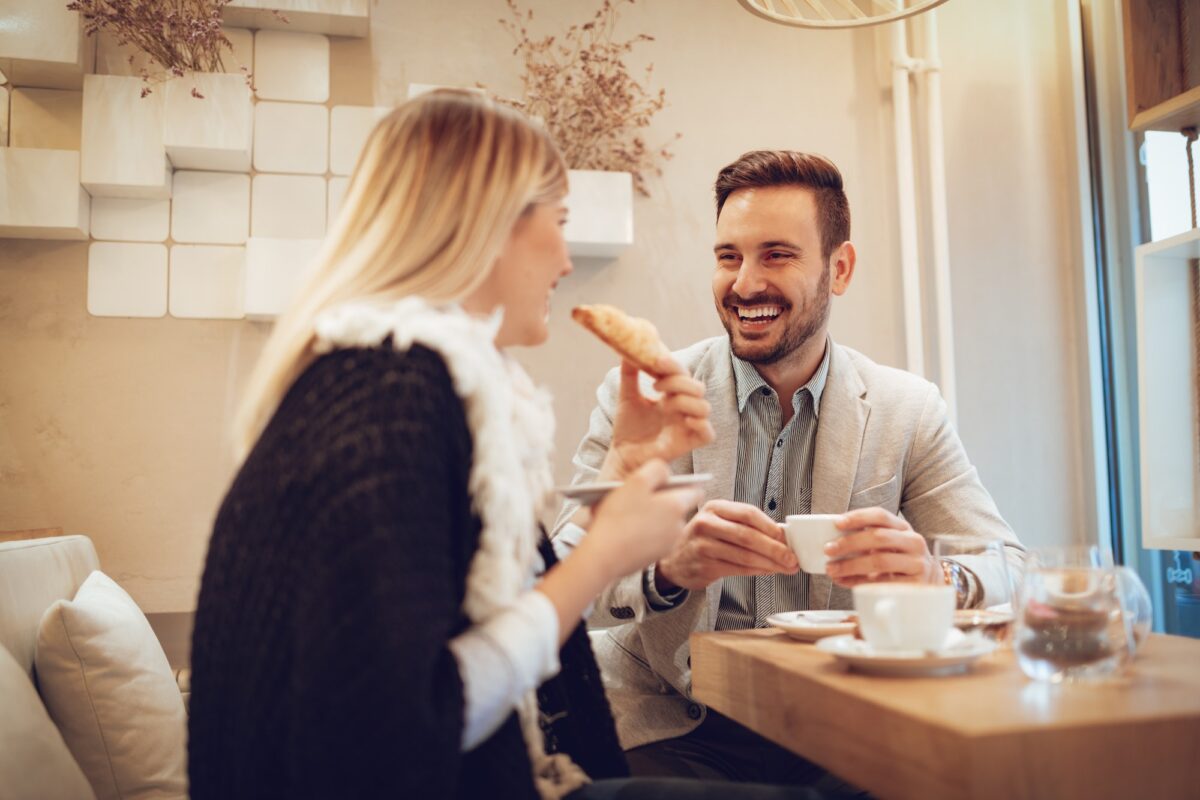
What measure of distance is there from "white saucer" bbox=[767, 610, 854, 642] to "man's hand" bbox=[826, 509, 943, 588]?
0.07 meters

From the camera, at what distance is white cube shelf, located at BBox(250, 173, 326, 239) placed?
9.09 feet

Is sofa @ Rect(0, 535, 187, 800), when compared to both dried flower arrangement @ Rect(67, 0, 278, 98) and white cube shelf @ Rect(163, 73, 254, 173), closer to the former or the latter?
white cube shelf @ Rect(163, 73, 254, 173)

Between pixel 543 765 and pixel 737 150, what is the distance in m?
2.33

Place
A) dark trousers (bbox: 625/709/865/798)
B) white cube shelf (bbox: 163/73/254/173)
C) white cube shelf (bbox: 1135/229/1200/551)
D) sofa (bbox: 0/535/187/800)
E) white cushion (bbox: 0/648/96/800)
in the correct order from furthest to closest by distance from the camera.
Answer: white cube shelf (bbox: 163/73/254/173) < white cube shelf (bbox: 1135/229/1200/551) < dark trousers (bbox: 625/709/865/798) < sofa (bbox: 0/535/187/800) < white cushion (bbox: 0/648/96/800)

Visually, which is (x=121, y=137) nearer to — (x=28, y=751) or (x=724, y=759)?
(x=28, y=751)

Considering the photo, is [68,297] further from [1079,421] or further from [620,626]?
[1079,421]

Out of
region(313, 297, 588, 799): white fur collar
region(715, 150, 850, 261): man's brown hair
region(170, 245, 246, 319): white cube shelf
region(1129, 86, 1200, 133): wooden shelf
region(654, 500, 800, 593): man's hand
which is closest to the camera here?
region(313, 297, 588, 799): white fur collar

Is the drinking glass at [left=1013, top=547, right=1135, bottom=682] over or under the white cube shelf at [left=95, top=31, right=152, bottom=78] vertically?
under

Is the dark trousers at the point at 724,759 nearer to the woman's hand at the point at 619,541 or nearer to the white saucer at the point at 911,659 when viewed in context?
the white saucer at the point at 911,659

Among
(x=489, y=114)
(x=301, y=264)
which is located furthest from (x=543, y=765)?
(x=301, y=264)

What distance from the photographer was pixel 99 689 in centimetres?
167

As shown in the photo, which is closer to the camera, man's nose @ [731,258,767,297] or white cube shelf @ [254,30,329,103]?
man's nose @ [731,258,767,297]

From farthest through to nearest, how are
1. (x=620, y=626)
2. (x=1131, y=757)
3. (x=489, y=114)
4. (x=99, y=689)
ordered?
(x=620, y=626)
(x=99, y=689)
(x=489, y=114)
(x=1131, y=757)

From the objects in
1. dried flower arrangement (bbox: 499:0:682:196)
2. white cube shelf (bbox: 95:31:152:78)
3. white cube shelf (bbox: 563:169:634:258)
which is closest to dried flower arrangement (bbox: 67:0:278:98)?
white cube shelf (bbox: 95:31:152:78)
